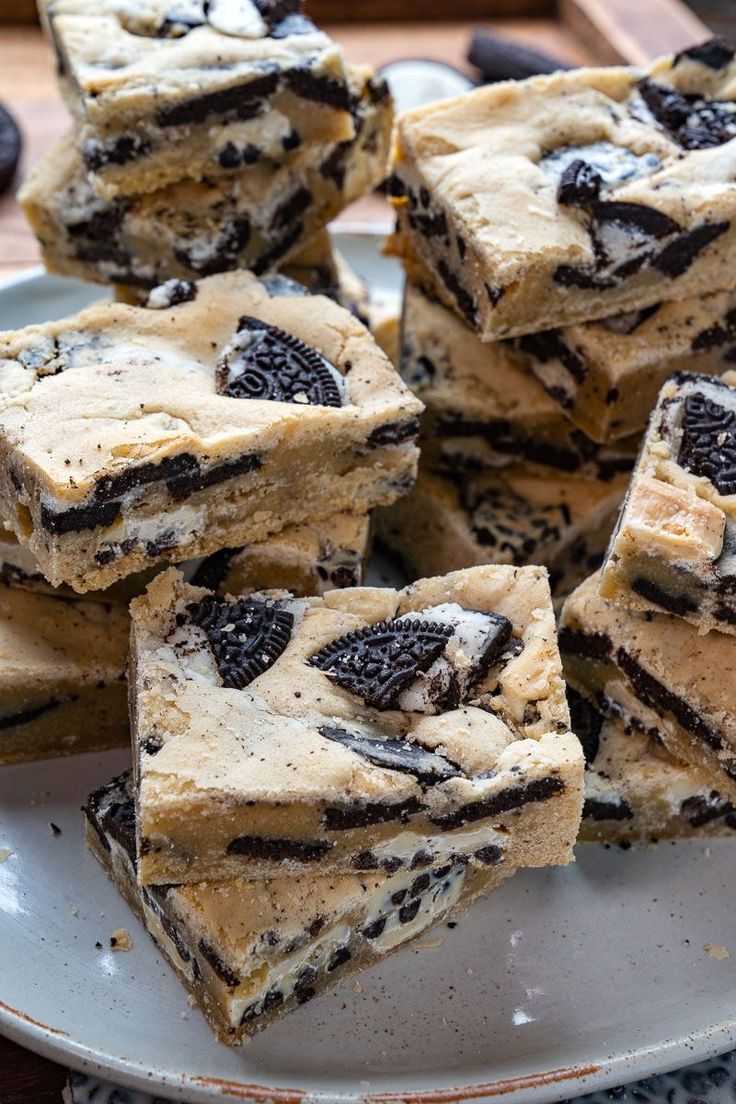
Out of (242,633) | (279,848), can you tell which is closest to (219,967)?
(279,848)

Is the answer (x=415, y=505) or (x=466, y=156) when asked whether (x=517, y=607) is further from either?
(x=466, y=156)

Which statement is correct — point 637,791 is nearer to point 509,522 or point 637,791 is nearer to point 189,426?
point 509,522

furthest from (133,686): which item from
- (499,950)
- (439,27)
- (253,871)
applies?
(439,27)

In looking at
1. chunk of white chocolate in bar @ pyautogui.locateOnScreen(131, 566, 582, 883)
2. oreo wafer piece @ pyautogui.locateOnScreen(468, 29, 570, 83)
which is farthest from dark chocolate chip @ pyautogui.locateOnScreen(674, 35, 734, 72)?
chunk of white chocolate in bar @ pyautogui.locateOnScreen(131, 566, 582, 883)

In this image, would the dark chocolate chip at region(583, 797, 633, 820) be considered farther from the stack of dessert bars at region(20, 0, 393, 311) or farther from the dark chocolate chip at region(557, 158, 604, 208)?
the stack of dessert bars at region(20, 0, 393, 311)

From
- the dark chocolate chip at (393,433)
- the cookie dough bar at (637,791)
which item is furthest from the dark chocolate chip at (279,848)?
the dark chocolate chip at (393,433)
